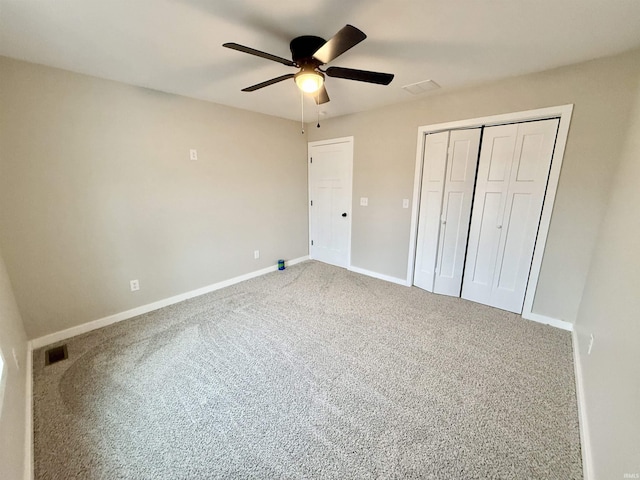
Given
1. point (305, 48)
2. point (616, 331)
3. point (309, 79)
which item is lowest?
point (616, 331)

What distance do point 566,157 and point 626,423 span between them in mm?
2156

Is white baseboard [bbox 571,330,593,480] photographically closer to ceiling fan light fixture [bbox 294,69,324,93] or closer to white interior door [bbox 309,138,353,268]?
ceiling fan light fixture [bbox 294,69,324,93]

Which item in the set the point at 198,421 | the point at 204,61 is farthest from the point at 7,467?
the point at 204,61

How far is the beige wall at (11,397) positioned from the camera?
3.31 ft

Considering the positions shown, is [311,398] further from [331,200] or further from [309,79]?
[331,200]

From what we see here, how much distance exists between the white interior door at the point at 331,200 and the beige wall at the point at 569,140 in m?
0.55

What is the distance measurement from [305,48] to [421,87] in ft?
4.88

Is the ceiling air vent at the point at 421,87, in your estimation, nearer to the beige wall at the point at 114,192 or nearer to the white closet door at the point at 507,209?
the white closet door at the point at 507,209

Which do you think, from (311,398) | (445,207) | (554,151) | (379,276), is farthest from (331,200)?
(311,398)

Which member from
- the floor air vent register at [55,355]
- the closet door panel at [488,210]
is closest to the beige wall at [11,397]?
the floor air vent register at [55,355]

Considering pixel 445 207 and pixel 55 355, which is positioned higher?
pixel 445 207

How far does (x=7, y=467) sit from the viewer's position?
0.97 m

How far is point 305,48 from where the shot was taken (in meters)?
1.69

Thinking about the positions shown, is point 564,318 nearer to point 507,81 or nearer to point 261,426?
point 507,81
